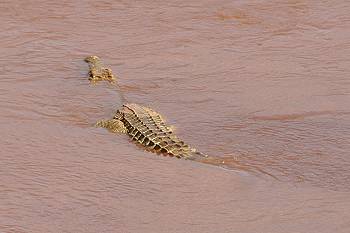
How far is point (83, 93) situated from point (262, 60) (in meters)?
2.44

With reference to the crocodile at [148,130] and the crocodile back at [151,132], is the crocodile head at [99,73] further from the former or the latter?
the crocodile back at [151,132]

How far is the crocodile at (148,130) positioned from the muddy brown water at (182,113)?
0.13 meters

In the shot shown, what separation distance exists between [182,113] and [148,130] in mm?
768

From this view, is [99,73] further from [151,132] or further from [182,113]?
[151,132]

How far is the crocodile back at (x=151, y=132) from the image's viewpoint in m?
7.80

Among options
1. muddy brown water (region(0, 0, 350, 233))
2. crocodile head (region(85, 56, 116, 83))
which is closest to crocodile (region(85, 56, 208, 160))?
muddy brown water (region(0, 0, 350, 233))

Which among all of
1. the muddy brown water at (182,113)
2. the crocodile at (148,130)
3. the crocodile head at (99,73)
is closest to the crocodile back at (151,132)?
the crocodile at (148,130)

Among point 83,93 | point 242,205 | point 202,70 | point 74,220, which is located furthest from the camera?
point 202,70

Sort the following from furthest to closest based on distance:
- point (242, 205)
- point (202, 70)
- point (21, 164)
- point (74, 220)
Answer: point (202, 70)
point (21, 164)
point (242, 205)
point (74, 220)

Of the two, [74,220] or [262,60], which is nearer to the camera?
[74,220]

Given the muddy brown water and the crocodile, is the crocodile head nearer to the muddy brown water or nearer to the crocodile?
the muddy brown water

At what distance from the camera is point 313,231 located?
649 centimetres

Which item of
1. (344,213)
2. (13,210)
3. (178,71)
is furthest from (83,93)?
(344,213)

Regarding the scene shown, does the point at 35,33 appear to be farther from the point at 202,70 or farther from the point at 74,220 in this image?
the point at 74,220
